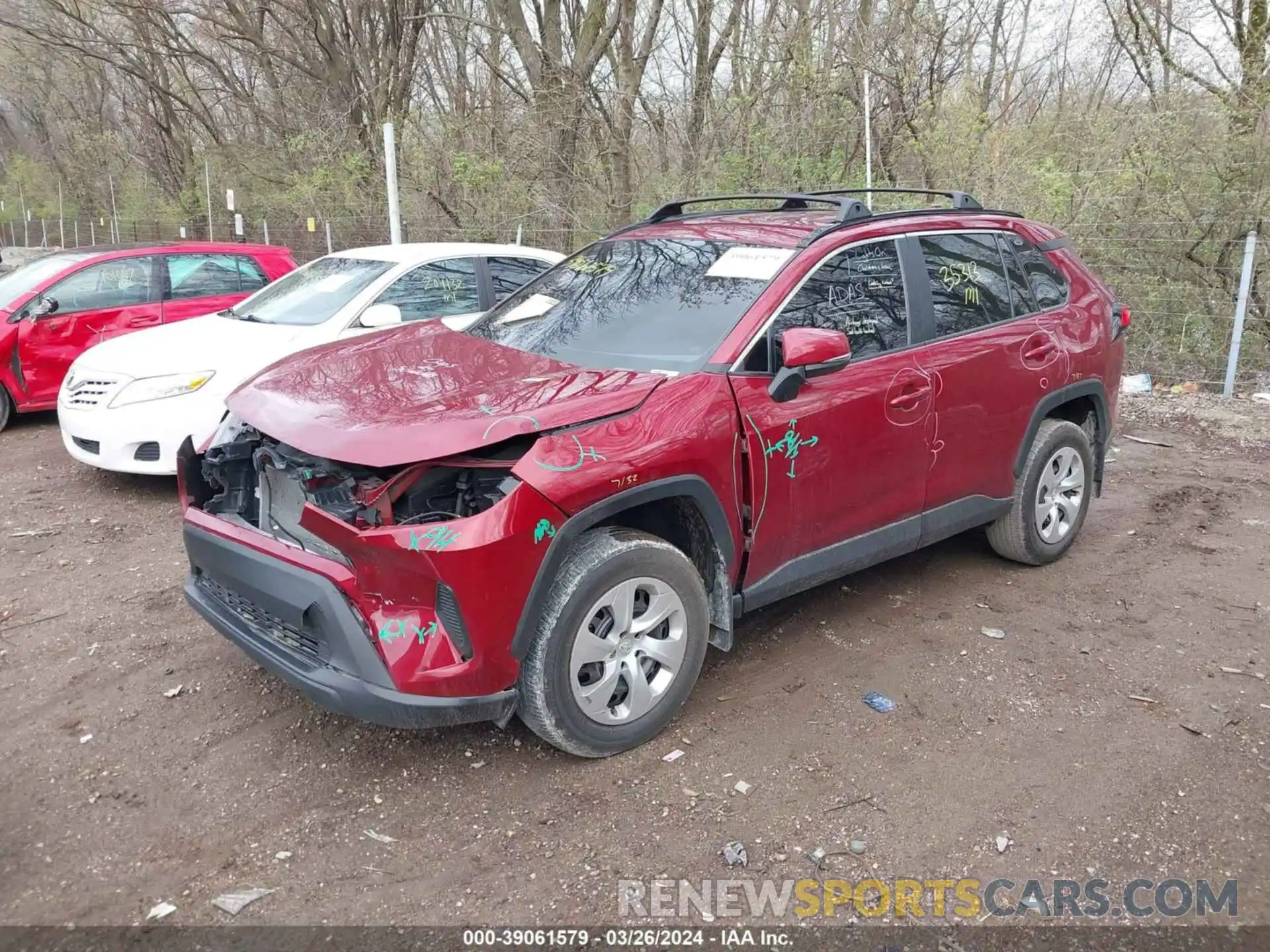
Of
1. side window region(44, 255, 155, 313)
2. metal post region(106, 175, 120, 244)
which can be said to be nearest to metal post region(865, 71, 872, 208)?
side window region(44, 255, 155, 313)

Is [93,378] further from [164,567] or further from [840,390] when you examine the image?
[840,390]

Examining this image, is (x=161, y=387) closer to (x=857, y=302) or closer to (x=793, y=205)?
(x=793, y=205)

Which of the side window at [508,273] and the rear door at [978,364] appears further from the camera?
the side window at [508,273]

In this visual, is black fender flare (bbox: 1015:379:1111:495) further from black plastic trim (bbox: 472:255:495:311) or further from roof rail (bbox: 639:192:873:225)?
black plastic trim (bbox: 472:255:495:311)

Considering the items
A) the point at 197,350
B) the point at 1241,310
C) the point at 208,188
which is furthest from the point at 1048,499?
the point at 208,188

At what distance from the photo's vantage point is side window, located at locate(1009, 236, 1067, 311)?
4699 mm

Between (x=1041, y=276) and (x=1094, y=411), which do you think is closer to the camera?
(x=1041, y=276)

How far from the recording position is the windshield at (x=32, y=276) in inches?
306

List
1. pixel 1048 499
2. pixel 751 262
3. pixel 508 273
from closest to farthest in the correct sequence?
pixel 751 262, pixel 1048 499, pixel 508 273

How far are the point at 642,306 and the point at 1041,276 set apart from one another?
7.37 feet

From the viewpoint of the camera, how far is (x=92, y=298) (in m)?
7.95

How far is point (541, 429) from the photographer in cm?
293

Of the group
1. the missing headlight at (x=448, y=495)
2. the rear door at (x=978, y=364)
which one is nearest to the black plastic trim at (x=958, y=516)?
the rear door at (x=978, y=364)

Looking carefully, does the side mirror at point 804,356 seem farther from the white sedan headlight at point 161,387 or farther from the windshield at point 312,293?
the white sedan headlight at point 161,387
